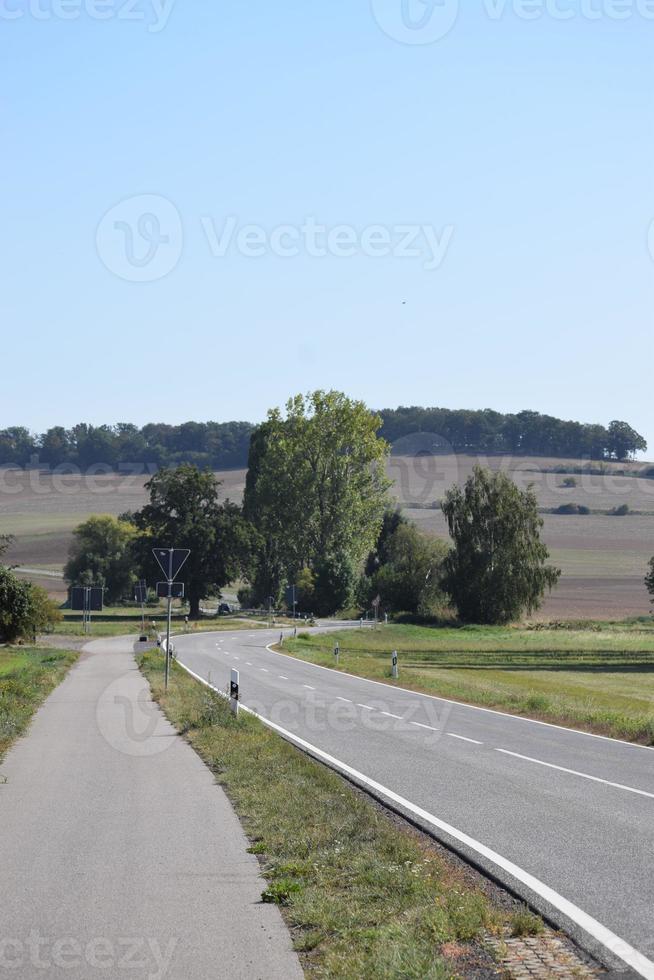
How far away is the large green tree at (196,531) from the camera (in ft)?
297

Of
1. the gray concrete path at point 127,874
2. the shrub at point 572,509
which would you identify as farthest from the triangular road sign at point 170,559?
the shrub at point 572,509

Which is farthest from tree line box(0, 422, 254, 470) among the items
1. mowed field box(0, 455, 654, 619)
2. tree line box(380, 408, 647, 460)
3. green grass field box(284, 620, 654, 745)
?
green grass field box(284, 620, 654, 745)

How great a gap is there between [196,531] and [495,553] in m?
23.8

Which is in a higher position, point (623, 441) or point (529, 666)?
point (623, 441)

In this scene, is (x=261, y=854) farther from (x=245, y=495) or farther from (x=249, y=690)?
(x=245, y=495)

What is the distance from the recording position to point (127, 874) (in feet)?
29.6

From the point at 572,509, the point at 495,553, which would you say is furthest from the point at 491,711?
the point at 572,509

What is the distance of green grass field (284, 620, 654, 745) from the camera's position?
27.9m

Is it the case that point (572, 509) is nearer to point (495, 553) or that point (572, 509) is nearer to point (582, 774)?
point (495, 553)

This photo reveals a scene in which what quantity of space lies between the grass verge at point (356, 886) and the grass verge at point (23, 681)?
551 centimetres

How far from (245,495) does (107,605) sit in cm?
3114

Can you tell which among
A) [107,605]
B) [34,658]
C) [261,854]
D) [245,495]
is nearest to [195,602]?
[245,495]

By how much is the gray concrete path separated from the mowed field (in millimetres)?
77352

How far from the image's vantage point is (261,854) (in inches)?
392
